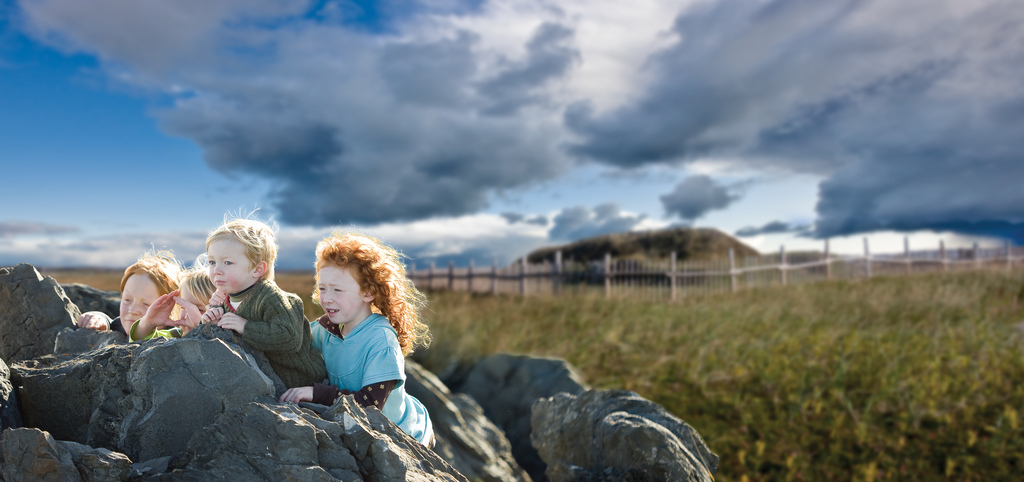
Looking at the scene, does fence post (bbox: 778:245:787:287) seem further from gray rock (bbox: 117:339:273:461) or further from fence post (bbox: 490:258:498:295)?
gray rock (bbox: 117:339:273:461)

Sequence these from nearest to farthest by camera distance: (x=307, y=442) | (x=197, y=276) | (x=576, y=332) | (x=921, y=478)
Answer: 1. (x=307, y=442)
2. (x=197, y=276)
3. (x=921, y=478)
4. (x=576, y=332)

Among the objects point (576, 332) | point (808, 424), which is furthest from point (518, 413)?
point (576, 332)

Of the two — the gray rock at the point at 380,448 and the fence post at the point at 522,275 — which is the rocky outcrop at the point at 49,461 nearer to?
the gray rock at the point at 380,448

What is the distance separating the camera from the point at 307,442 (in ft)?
5.89

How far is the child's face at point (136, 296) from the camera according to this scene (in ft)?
10.4

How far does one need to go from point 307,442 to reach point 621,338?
9.31 meters

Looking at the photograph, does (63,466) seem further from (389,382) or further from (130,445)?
(389,382)

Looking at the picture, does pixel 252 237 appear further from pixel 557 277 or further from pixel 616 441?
pixel 557 277

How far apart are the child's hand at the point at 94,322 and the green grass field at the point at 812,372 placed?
5112 mm

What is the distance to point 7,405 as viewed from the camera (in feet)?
7.13

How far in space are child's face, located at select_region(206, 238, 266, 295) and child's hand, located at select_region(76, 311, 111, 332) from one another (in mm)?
1178

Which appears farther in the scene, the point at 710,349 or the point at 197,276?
the point at 710,349

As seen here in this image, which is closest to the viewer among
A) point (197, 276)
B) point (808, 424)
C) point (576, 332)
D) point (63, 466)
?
point (63, 466)

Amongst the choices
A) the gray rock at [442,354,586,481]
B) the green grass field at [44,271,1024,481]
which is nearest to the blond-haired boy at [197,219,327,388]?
the gray rock at [442,354,586,481]
